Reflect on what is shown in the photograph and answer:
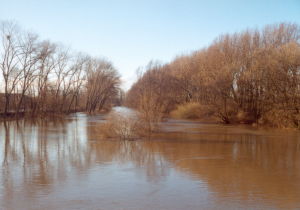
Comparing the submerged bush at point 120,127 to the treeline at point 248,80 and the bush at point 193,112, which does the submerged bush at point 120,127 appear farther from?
the bush at point 193,112

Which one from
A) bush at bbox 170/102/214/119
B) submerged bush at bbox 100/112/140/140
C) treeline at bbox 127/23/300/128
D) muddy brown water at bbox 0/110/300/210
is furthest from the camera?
bush at bbox 170/102/214/119

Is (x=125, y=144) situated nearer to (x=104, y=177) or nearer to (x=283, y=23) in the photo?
(x=104, y=177)

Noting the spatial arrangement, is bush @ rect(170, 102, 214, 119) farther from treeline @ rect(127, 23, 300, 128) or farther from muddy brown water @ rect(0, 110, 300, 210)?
muddy brown water @ rect(0, 110, 300, 210)

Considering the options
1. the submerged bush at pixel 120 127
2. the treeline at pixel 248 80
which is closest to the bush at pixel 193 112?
the treeline at pixel 248 80

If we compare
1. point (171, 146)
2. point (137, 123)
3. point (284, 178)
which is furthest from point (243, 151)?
point (137, 123)

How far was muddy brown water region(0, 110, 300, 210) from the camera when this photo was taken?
792 centimetres

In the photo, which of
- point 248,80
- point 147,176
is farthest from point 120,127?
point 248,80

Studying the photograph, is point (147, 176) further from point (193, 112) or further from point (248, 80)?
point (193, 112)

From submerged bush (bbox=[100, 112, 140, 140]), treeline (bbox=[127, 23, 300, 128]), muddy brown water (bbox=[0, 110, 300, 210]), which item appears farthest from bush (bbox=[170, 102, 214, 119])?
muddy brown water (bbox=[0, 110, 300, 210])

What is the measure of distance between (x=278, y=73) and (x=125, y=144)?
57.6ft

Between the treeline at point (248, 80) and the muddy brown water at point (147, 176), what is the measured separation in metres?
7.76

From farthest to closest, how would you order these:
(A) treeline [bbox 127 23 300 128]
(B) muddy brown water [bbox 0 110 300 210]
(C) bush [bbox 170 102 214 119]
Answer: (C) bush [bbox 170 102 214 119] → (A) treeline [bbox 127 23 300 128] → (B) muddy brown water [bbox 0 110 300 210]

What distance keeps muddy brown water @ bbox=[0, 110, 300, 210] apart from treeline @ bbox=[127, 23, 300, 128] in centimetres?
776

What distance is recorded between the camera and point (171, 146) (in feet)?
55.8
